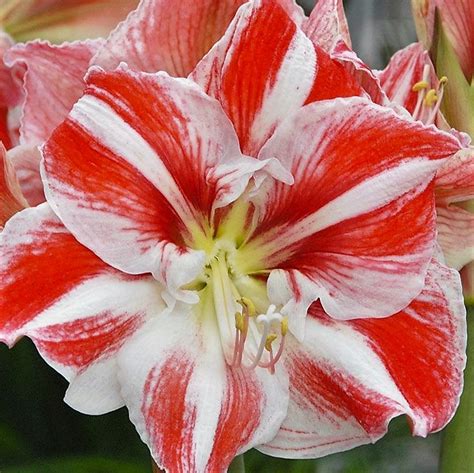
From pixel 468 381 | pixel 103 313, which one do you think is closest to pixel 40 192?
pixel 103 313

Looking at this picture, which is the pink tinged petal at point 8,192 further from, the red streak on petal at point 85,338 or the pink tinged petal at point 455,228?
the pink tinged petal at point 455,228

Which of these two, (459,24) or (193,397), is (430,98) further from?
(193,397)

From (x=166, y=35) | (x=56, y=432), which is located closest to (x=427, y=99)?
(x=166, y=35)

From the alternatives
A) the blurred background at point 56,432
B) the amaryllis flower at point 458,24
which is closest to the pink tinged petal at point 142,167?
the amaryllis flower at point 458,24

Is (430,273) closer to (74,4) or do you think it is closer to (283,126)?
(283,126)

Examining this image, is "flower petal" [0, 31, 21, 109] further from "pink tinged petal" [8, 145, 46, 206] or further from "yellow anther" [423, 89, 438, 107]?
"yellow anther" [423, 89, 438, 107]
